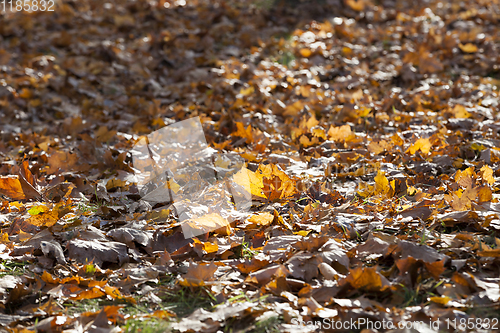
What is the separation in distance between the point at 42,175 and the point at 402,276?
2738 mm

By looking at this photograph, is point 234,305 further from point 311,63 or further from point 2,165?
point 311,63

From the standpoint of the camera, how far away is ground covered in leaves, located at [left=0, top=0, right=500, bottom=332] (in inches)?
73.9

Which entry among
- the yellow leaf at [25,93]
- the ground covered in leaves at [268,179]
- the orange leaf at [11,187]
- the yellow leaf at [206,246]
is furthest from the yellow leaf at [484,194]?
the yellow leaf at [25,93]

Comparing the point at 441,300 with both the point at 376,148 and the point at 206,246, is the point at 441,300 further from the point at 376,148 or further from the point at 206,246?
the point at 376,148

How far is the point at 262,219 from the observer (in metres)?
2.44

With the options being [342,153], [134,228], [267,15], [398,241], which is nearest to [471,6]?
[267,15]

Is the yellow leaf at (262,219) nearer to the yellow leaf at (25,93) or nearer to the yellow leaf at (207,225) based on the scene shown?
the yellow leaf at (207,225)

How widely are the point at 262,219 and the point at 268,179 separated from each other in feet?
1.22

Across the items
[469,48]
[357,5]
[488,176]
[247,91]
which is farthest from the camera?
[357,5]

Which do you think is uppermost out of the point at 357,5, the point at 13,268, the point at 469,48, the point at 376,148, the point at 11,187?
the point at 357,5

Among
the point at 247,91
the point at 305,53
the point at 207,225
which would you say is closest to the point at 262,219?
the point at 207,225

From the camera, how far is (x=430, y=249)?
2008 mm

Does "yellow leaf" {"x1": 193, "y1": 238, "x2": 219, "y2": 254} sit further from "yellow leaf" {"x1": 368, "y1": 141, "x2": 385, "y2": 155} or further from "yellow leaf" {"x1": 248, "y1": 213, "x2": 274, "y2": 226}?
"yellow leaf" {"x1": 368, "y1": 141, "x2": 385, "y2": 155}

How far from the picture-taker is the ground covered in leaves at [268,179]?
1.88 m
